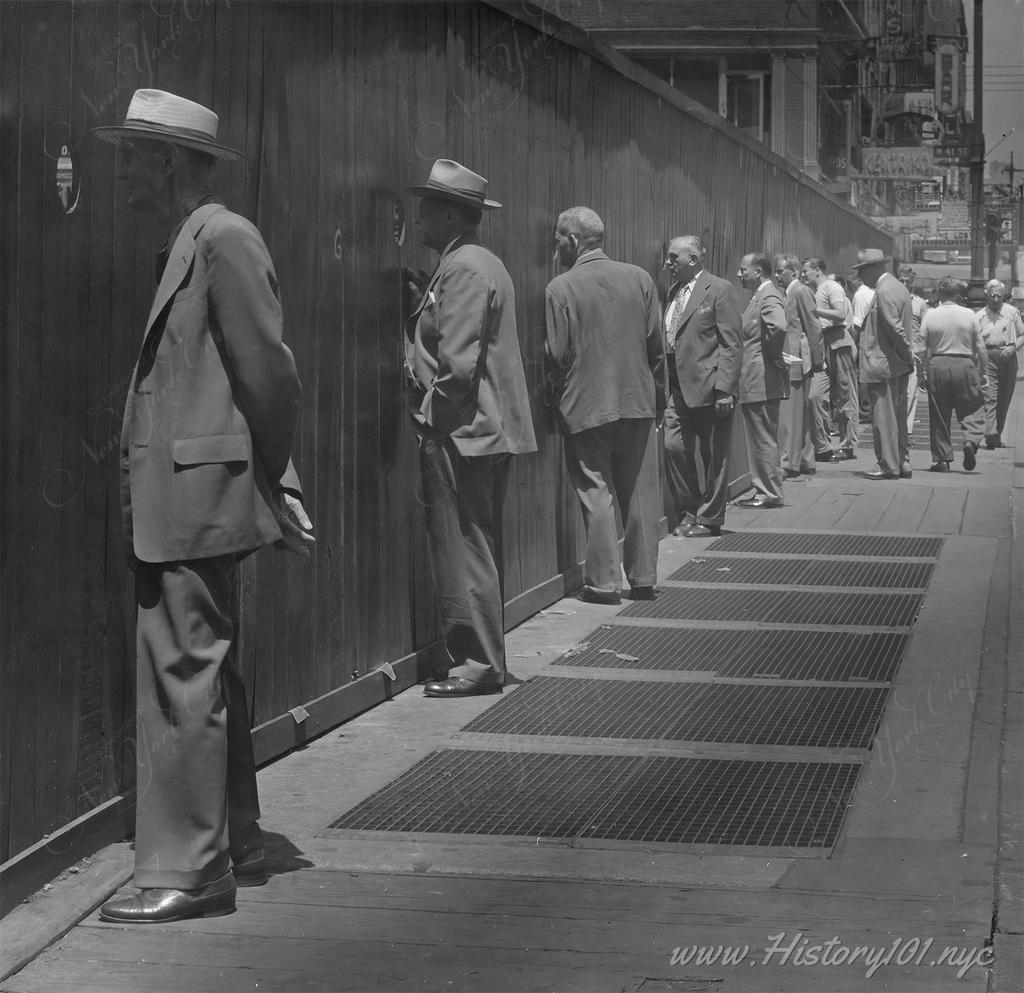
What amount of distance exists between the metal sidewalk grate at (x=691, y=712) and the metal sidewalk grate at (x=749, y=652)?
0.36 m

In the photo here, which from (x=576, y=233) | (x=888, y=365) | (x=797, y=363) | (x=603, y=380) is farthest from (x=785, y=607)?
(x=888, y=365)

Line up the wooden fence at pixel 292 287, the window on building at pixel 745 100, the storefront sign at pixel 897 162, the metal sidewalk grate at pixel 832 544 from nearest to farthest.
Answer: the wooden fence at pixel 292 287
the metal sidewalk grate at pixel 832 544
the window on building at pixel 745 100
the storefront sign at pixel 897 162

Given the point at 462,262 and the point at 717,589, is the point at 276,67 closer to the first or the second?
the point at 462,262

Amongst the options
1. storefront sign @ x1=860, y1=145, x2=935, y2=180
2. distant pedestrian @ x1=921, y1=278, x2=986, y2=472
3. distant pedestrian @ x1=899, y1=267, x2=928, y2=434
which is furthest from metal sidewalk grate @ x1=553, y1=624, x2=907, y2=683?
→ storefront sign @ x1=860, y1=145, x2=935, y2=180

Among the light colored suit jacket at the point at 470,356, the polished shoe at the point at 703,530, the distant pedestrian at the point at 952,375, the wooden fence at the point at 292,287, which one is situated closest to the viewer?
the wooden fence at the point at 292,287

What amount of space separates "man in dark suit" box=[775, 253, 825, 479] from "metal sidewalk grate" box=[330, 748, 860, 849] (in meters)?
10.1

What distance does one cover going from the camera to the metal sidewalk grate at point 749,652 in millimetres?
7895

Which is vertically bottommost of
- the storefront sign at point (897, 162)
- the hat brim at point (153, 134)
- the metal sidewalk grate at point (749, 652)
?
the metal sidewalk grate at point (749, 652)

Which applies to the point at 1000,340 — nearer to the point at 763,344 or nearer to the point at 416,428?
the point at 763,344

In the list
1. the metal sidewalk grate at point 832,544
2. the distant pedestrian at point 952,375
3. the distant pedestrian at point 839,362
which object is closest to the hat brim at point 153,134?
the metal sidewalk grate at point 832,544

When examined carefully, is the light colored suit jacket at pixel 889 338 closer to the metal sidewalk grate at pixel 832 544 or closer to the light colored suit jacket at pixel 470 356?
the metal sidewalk grate at pixel 832 544

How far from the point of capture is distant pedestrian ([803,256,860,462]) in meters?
19.3

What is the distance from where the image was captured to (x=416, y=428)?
742 cm

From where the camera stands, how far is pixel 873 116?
1996 inches
